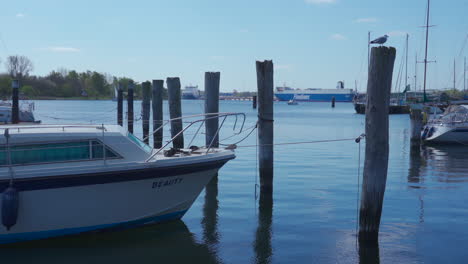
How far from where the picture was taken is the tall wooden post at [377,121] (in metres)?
9.13

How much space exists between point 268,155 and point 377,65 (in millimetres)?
4594

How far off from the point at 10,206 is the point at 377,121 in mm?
6928

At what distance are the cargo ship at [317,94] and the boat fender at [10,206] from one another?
563 feet

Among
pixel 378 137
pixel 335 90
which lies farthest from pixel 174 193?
pixel 335 90

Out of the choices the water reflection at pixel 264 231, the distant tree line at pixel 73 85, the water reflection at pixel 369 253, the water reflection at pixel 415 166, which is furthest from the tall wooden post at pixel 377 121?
the distant tree line at pixel 73 85

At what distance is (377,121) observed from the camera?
919 centimetres

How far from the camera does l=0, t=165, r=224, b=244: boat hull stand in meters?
9.43

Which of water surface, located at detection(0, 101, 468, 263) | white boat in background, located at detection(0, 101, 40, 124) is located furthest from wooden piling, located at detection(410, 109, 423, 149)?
white boat in background, located at detection(0, 101, 40, 124)

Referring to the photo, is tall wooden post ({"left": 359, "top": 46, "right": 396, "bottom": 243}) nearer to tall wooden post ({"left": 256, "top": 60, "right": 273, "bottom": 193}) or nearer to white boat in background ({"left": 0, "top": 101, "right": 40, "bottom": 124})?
tall wooden post ({"left": 256, "top": 60, "right": 273, "bottom": 193})

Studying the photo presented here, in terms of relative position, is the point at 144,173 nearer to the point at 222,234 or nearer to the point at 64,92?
the point at 222,234

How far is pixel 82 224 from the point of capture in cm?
999

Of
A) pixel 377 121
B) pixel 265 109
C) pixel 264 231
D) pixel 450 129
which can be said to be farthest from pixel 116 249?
pixel 450 129

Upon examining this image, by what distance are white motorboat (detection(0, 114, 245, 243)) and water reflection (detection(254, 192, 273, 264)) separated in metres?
2.01

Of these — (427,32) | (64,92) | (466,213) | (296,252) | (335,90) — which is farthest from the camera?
(335,90)
